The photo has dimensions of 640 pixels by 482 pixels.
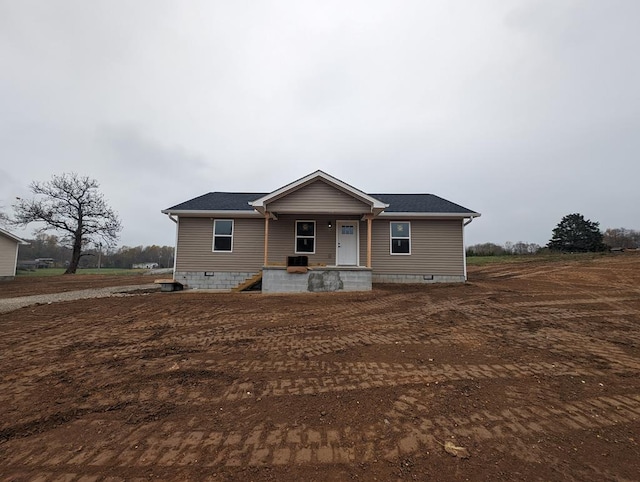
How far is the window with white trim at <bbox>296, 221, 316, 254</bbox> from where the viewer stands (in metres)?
12.3

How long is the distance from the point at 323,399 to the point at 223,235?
418 inches

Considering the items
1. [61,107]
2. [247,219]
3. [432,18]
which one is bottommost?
[247,219]

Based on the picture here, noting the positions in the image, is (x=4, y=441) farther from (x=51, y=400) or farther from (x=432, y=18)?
(x=432, y=18)

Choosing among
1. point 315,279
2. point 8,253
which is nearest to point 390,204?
point 315,279

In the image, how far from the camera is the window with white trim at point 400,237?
1241 centimetres

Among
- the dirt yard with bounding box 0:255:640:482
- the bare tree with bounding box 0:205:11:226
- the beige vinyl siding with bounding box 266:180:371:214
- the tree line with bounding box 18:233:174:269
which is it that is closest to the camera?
the dirt yard with bounding box 0:255:640:482

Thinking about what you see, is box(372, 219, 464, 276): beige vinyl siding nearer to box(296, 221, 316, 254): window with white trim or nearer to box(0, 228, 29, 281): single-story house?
box(296, 221, 316, 254): window with white trim

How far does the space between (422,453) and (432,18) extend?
1653 centimetres

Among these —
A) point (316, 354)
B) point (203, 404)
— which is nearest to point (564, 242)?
point (316, 354)

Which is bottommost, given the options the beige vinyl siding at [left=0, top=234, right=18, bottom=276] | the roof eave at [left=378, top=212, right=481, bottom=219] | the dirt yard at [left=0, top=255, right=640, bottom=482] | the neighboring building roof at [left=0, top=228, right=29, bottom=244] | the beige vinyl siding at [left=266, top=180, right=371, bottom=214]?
the dirt yard at [left=0, top=255, right=640, bottom=482]

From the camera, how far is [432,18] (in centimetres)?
1260

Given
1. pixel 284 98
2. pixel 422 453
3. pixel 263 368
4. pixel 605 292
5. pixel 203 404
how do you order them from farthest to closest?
pixel 284 98, pixel 605 292, pixel 263 368, pixel 203 404, pixel 422 453

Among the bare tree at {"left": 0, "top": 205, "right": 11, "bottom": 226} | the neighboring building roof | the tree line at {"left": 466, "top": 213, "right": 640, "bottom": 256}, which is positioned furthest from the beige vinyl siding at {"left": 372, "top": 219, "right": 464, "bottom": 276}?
the bare tree at {"left": 0, "top": 205, "right": 11, "bottom": 226}

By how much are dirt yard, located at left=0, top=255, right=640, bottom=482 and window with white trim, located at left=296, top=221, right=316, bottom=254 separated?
6161 millimetres
